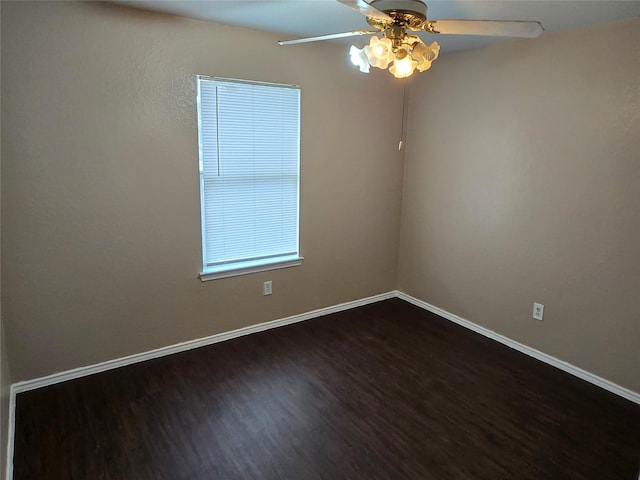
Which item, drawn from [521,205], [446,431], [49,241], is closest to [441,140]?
[521,205]

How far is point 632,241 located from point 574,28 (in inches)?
54.6

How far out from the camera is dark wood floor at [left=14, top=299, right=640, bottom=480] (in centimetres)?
207

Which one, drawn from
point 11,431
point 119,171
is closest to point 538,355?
point 119,171

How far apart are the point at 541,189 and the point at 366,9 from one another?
6.81ft

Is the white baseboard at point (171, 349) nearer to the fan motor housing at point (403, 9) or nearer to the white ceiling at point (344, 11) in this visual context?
the white ceiling at point (344, 11)

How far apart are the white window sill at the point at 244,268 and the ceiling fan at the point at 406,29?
190 cm

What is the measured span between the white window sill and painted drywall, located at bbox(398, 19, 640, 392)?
1326mm

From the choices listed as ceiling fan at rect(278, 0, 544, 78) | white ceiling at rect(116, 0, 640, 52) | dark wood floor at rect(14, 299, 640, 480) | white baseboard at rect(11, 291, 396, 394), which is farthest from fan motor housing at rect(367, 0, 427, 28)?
white baseboard at rect(11, 291, 396, 394)

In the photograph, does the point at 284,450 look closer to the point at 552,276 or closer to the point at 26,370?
the point at 26,370

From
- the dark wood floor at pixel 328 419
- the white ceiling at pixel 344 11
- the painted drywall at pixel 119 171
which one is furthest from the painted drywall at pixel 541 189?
the painted drywall at pixel 119 171

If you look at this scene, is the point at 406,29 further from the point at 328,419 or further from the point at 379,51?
the point at 328,419

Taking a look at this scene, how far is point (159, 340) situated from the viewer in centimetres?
304

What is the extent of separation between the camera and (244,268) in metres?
3.29

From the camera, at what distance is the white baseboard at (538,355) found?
2.71 meters
